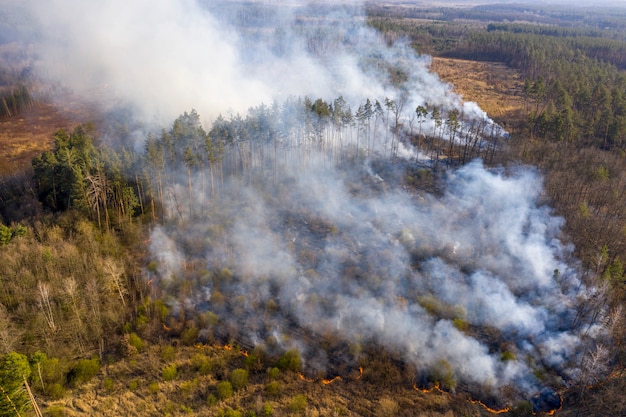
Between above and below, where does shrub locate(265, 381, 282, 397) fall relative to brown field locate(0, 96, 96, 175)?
below

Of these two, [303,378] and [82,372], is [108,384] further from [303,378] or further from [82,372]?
[303,378]

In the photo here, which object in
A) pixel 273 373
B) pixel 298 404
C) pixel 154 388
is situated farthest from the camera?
pixel 273 373

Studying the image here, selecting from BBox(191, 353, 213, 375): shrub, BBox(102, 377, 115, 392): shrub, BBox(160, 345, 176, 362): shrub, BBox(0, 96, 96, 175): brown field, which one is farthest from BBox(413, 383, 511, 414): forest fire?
BBox(0, 96, 96, 175): brown field

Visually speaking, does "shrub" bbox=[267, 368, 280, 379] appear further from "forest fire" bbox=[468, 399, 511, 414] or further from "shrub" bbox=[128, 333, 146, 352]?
"forest fire" bbox=[468, 399, 511, 414]

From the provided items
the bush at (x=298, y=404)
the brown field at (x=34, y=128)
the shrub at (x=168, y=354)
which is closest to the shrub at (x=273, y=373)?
the bush at (x=298, y=404)

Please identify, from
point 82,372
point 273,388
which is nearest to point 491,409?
point 273,388

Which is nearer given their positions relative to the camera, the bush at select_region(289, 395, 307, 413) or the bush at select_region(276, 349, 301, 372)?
the bush at select_region(289, 395, 307, 413)

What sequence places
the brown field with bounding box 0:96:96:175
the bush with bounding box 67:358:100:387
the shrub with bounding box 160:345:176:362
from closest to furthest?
the bush with bounding box 67:358:100:387, the shrub with bounding box 160:345:176:362, the brown field with bounding box 0:96:96:175

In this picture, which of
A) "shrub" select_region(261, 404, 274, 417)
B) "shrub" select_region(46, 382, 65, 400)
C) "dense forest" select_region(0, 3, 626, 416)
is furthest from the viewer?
"dense forest" select_region(0, 3, 626, 416)

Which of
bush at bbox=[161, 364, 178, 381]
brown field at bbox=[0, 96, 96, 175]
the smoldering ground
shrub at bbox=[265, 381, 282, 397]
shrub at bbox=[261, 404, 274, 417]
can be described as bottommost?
shrub at bbox=[261, 404, 274, 417]
